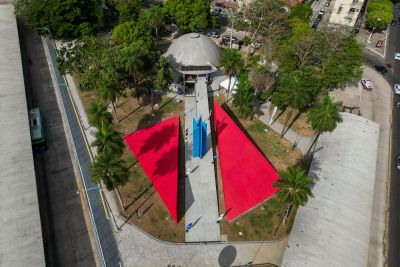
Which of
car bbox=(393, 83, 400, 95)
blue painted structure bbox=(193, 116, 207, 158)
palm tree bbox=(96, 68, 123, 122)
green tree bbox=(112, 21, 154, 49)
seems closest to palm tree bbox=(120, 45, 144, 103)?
palm tree bbox=(96, 68, 123, 122)

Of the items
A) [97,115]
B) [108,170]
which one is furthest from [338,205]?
[97,115]

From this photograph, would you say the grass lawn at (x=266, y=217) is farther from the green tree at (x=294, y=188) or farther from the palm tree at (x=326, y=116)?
the palm tree at (x=326, y=116)

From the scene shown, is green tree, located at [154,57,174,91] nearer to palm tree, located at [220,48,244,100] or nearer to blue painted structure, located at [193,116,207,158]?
palm tree, located at [220,48,244,100]

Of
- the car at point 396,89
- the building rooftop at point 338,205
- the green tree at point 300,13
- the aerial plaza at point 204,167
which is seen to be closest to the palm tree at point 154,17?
the aerial plaza at point 204,167

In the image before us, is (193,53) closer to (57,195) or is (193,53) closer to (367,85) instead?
(57,195)

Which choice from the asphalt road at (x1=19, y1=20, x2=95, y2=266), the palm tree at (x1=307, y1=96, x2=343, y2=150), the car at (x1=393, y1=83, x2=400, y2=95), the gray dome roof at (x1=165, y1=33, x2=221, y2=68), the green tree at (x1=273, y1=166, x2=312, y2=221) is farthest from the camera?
the car at (x1=393, y1=83, x2=400, y2=95)

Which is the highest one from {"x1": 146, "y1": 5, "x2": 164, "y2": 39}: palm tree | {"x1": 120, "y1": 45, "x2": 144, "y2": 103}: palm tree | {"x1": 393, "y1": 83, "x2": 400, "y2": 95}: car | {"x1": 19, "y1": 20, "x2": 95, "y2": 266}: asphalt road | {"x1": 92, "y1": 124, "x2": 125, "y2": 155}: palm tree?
{"x1": 146, "y1": 5, "x2": 164, "y2": 39}: palm tree

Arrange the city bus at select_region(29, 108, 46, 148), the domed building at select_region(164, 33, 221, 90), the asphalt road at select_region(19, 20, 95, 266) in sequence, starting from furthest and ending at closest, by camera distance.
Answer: the domed building at select_region(164, 33, 221, 90), the city bus at select_region(29, 108, 46, 148), the asphalt road at select_region(19, 20, 95, 266)

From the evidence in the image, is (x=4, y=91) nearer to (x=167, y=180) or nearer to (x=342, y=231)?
(x=167, y=180)
